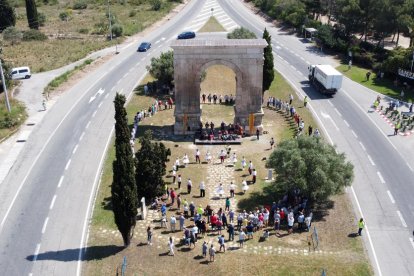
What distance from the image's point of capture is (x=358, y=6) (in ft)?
268

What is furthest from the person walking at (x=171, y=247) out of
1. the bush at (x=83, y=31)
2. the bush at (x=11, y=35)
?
the bush at (x=83, y=31)

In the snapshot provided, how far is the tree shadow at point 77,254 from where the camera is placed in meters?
35.7

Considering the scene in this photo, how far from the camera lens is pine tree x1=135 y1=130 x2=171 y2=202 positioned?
41.6 meters

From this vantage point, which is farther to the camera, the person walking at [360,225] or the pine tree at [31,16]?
the pine tree at [31,16]

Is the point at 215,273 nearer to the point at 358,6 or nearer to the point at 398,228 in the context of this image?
the point at 398,228

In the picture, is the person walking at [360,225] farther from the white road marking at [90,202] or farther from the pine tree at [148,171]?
the white road marking at [90,202]

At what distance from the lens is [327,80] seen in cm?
6469

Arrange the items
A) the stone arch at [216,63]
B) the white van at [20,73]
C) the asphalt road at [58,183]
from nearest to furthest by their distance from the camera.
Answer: the asphalt road at [58,183] < the stone arch at [216,63] < the white van at [20,73]

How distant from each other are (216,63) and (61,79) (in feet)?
93.9

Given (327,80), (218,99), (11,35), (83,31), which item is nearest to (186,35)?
(83,31)

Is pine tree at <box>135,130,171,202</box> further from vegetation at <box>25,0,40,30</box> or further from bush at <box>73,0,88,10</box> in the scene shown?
bush at <box>73,0,88,10</box>

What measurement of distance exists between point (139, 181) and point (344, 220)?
54.7 feet

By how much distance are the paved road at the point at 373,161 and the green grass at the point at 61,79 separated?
2963cm

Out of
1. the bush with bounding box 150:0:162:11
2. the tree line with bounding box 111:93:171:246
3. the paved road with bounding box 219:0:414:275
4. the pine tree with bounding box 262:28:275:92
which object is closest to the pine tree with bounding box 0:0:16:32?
the bush with bounding box 150:0:162:11
